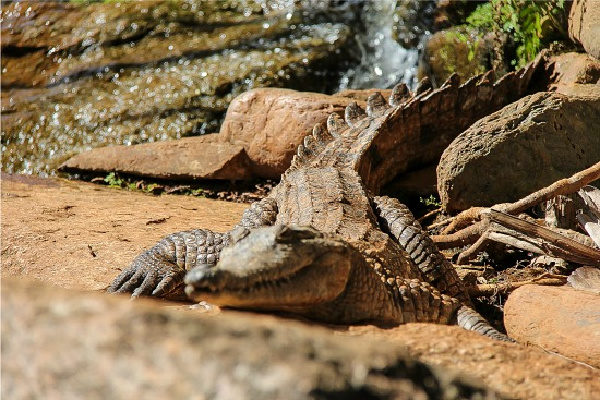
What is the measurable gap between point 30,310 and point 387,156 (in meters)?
3.97

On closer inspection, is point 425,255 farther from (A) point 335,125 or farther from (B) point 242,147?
(B) point 242,147

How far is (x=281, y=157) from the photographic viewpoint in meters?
6.05

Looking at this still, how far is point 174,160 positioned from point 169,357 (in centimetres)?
492

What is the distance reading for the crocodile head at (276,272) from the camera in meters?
2.27

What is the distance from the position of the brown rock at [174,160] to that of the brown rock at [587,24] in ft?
10.2

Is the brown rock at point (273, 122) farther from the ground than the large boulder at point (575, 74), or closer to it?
closer to it

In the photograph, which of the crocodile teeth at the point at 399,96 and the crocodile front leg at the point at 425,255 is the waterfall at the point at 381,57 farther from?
the crocodile front leg at the point at 425,255

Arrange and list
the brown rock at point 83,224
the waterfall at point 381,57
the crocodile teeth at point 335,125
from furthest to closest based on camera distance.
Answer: the waterfall at point 381,57 → the crocodile teeth at point 335,125 → the brown rock at point 83,224

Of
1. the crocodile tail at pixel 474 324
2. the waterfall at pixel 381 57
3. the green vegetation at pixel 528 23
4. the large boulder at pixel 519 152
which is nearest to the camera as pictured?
the crocodile tail at pixel 474 324

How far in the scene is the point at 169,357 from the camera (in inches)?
57.0

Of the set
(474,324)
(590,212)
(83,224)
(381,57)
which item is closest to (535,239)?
(590,212)

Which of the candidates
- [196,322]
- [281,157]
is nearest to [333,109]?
[281,157]

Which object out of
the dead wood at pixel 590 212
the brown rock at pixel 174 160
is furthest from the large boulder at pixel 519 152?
the brown rock at pixel 174 160

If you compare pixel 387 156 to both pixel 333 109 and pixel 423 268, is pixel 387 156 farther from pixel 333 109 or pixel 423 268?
pixel 423 268
